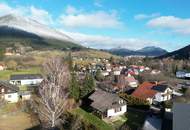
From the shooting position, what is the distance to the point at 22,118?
1624 inches

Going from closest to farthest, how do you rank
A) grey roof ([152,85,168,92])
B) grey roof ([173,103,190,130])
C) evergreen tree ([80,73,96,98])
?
grey roof ([173,103,190,130])
evergreen tree ([80,73,96,98])
grey roof ([152,85,168,92])

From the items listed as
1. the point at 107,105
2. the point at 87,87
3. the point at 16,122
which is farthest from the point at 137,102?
the point at 16,122

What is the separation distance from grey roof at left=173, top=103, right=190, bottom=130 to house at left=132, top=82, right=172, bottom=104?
23353 millimetres

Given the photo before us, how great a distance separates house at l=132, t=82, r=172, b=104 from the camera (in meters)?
55.7

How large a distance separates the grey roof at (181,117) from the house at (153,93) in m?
23.4

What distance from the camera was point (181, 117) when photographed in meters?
29.8

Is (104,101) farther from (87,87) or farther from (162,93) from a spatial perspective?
(162,93)

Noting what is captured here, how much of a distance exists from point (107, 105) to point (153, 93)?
17.1 meters

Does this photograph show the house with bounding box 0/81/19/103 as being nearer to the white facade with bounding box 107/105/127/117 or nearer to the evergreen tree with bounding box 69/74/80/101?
the evergreen tree with bounding box 69/74/80/101

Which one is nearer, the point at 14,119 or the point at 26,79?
the point at 14,119

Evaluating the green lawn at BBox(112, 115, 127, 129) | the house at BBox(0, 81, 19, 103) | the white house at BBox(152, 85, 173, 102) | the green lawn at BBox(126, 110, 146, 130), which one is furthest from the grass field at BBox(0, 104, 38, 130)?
the white house at BBox(152, 85, 173, 102)

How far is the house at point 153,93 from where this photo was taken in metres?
55.7

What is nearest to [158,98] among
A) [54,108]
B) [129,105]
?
[129,105]

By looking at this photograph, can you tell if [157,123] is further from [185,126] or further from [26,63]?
[26,63]
